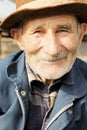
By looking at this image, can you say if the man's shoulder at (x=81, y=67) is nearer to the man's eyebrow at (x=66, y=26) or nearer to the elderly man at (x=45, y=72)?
the elderly man at (x=45, y=72)

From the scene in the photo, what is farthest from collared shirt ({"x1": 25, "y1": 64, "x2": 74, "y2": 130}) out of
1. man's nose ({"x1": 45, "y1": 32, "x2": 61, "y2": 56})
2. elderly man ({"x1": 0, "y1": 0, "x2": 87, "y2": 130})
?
man's nose ({"x1": 45, "y1": 32, "x2": 61, "y2": 56})

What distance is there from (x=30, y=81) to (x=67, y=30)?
1.53 ft

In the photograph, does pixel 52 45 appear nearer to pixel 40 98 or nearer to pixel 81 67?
pixel 40 98

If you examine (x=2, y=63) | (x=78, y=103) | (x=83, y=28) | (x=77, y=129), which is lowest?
(x=77, y=129)

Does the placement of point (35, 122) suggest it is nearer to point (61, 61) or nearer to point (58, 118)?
point (58, 118)

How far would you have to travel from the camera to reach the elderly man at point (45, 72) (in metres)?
2.92

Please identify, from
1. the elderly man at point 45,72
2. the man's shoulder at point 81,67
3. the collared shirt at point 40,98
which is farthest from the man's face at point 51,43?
the man's shoulder at point 81,67

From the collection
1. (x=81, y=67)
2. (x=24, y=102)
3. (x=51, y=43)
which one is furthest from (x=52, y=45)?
(x=81, y=67)

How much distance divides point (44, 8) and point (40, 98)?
2.28ft

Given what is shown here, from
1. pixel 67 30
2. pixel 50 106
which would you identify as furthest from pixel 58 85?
pixel 67 30

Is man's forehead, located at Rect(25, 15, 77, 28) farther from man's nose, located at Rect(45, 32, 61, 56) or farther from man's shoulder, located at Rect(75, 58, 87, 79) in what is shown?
man's shoulder, located at Rect(75, 58, 87, 79)

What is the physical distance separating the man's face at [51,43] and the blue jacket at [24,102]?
17cm

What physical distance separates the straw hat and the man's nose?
0.49 feet

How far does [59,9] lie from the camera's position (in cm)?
289
